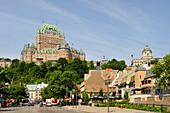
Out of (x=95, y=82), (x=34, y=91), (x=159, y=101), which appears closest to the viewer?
(x=159, y=101)

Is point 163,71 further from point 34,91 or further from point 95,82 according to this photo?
point 34,91

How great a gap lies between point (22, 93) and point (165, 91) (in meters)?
76.4

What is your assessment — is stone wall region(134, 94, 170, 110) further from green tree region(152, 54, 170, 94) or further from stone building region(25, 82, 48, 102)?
stone building region(25, 82, 48, 102)

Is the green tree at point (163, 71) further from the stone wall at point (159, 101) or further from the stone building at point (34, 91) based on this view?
the stone building at point (34, 91)

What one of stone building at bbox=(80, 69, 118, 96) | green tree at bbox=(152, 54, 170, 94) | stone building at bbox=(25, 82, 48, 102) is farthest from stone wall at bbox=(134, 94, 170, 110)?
stone building at bbox=(25, 82, 48, 102)

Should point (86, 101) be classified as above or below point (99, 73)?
below

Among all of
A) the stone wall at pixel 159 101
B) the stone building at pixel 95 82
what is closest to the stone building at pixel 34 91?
the stone building at pixel 95 82

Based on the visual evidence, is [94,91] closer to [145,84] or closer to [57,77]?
[57,77]

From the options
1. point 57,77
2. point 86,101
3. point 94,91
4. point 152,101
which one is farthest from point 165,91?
point 94,91

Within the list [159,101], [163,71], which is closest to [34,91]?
[163,71]

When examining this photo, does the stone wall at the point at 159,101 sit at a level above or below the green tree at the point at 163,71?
below

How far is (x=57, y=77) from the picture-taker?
300 ft

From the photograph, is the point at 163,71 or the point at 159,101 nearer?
the point at 159,101

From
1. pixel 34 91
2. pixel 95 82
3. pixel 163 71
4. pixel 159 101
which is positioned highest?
pixel 163 71
